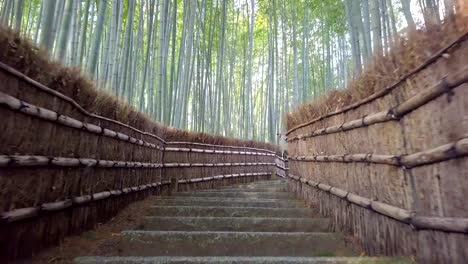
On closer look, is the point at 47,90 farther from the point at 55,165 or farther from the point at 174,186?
the point at 174,186

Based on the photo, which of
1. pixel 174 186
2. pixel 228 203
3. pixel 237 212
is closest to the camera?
pixel 237 212

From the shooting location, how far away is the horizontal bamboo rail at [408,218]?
1.22m

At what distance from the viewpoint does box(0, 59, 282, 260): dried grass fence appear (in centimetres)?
149

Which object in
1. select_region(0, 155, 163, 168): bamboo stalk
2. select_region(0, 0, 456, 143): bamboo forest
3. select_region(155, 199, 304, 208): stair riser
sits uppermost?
select_region(0, 0, 456, 143): bamboo forest

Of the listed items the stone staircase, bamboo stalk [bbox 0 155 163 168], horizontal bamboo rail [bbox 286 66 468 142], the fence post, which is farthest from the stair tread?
the fence post

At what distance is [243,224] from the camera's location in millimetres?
2615

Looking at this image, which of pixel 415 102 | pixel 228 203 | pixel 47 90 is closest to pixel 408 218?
pixel 415 102

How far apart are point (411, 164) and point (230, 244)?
1228 mm

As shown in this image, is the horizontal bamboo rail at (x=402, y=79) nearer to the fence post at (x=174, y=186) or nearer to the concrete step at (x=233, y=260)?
the concrete step at (x=233, y=260)

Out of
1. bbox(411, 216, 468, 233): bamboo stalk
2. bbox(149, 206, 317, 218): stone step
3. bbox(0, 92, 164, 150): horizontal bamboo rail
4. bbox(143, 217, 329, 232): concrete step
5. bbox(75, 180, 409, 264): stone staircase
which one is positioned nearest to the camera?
bbox(411, 216, 468, 233): bamboo stalk

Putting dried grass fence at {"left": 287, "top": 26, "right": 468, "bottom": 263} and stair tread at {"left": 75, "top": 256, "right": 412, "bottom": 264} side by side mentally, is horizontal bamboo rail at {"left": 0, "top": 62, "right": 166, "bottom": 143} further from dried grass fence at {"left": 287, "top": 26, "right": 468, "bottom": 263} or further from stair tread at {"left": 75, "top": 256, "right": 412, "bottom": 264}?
dried grass fence at {"left": 287, "top": 26, "right": 468, "bottom": 263}

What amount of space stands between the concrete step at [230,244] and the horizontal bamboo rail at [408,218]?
319mm

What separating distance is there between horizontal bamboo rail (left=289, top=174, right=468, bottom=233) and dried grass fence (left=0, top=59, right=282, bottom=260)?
6.11 feet

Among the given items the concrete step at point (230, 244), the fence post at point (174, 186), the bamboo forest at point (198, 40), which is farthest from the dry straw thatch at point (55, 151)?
the fence post at point (174, 186)
